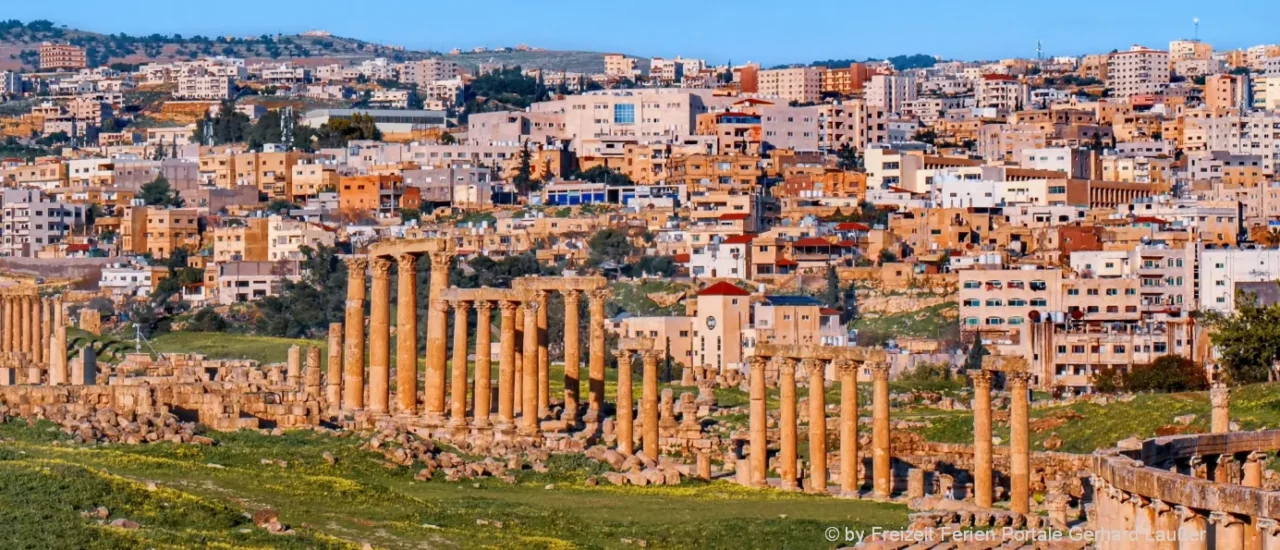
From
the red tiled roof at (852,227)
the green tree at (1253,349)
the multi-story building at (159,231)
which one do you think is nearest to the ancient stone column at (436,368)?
the green tree at (1253,349)

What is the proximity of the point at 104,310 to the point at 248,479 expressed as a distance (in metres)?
83.0

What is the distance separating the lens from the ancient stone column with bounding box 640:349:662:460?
188 feet

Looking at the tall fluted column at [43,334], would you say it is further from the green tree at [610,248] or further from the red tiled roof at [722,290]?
the green tree at [610,248]

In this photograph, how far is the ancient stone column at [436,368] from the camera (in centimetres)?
5878

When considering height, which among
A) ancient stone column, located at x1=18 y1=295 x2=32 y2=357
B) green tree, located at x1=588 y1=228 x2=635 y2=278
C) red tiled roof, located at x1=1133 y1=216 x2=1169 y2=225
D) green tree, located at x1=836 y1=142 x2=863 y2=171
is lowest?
ancient stone column, located at x1=18 y1=295 x2=32 y2=357

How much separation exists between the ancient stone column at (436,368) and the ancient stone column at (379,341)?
1.00 meters

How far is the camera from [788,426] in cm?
5406

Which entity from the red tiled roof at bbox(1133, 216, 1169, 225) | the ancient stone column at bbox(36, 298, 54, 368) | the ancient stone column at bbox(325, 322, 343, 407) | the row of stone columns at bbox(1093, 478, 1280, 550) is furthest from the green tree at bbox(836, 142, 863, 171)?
the row of stone columns at bbox(1093, 478, 1280, 550)

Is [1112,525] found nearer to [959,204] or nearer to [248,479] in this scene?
[248,479]

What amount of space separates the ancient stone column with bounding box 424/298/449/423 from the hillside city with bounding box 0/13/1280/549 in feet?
0.28

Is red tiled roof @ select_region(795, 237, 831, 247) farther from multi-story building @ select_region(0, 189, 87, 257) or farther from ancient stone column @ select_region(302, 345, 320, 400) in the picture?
ancient stone column @ select_region(302, 345, 320, 400)

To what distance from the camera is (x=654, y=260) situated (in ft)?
452

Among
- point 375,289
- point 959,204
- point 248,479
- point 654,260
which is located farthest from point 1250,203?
point 248,479

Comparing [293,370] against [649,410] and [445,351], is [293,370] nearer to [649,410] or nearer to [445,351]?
[445,351]
